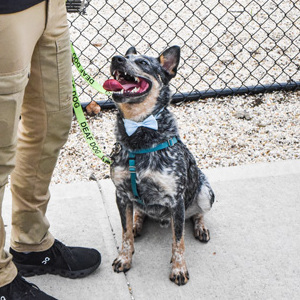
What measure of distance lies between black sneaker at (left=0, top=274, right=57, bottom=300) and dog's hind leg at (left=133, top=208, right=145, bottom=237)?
74 centimetres

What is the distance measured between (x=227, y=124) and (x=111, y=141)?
108 cm

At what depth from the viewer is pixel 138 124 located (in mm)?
2600

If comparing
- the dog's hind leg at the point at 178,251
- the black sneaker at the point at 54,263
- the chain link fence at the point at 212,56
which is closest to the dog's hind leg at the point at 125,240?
the black sneaker at the point at 54,263

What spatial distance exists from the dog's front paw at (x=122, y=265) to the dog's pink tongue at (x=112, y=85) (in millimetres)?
982

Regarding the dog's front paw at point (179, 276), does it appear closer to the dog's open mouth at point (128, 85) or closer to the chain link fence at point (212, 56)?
the dog's open mouth at point (128, 85)

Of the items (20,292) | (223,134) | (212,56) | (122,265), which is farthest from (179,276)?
(212,56)

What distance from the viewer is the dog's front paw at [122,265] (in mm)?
2766

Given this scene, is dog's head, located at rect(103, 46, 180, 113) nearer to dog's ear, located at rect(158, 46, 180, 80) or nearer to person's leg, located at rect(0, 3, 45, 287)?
dog's ear, located at rect(158, 46, 180, 80)

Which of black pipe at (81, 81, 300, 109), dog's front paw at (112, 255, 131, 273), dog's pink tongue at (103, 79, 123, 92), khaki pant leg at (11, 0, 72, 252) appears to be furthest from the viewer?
black pipe at (81, 81, 300, 109)

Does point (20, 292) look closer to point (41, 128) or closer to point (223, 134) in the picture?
point (41, 128)

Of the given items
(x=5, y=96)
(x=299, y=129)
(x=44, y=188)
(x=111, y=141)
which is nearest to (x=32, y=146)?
(x=44, y=188)

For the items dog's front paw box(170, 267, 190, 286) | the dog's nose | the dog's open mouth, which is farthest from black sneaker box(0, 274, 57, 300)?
the dog's nose

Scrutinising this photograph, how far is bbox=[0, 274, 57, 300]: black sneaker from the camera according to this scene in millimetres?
2277

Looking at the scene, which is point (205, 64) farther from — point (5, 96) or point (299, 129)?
point (5, 96)
